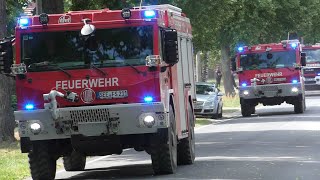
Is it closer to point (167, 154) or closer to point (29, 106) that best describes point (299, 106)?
point (167, 154)

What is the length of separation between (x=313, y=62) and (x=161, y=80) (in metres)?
48.7

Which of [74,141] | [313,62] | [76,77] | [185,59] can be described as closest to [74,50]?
[76,77]

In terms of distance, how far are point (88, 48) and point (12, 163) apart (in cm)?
543

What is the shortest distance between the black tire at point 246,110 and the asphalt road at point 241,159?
9.33 meters

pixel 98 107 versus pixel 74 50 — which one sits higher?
pixel 74 50

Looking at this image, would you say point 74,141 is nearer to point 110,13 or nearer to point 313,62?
point 110,13

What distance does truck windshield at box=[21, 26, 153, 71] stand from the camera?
1453 centimetres

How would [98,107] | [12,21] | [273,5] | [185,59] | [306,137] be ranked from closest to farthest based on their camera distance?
[98,107], [185,59], [306,137], [12,21], [273,5]

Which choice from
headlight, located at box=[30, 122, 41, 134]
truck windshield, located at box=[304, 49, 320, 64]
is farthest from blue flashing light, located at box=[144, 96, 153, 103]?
truck windshield, located at box=[304, 49, 320, 64]

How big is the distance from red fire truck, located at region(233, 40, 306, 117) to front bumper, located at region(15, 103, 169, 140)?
73.5ft

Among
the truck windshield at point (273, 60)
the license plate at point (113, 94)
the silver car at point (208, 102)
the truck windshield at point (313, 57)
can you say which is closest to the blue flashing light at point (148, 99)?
the license plate at point (113, 94)

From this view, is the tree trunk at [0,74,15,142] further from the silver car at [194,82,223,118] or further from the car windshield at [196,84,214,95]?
the car windshield at [196,84,214,95]

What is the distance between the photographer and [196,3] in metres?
36.2

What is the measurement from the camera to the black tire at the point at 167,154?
14.7m
